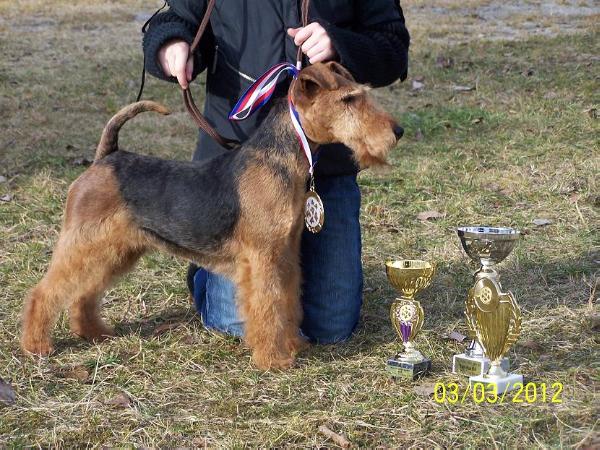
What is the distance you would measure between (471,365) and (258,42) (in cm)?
Result: 183

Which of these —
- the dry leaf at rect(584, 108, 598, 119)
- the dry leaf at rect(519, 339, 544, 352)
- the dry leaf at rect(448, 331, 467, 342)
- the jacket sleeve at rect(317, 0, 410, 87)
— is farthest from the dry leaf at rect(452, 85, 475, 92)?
the dry leaf at rect(519, 339, 544, 352)

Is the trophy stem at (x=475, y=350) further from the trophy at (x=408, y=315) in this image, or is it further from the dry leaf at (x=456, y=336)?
the dry leaf at (x=456, y=336)

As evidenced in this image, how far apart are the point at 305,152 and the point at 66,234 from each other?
118 cm

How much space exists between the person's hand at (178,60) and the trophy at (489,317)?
1487mm

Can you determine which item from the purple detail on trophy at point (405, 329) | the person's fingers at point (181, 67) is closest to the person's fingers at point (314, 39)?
the person's fingers at point (181, 67)

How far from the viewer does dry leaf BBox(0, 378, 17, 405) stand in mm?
3224

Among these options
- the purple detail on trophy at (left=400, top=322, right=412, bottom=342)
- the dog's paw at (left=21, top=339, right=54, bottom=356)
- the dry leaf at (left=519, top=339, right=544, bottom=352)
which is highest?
the purple detail on trophy at (left=400, top=322, right=412, bottom=342)

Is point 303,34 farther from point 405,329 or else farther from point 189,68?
point 405,329

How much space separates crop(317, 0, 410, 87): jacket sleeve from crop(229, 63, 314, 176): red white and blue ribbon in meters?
0.25

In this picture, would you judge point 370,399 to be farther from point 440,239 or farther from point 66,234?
point 440,239

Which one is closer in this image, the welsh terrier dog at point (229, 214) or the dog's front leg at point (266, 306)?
the welsh terrier dog at point (229, 214)

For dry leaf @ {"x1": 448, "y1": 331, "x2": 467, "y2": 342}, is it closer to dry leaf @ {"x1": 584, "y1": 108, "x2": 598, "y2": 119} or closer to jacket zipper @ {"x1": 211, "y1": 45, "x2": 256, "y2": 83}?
jacket zipper @ {"x1": 211, "y1": 45, "x2": 256, "y2": 83}

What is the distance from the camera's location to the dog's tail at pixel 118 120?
3.68 m

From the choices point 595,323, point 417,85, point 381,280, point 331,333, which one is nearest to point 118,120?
point 331,333
